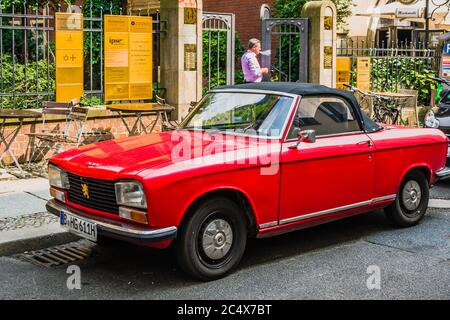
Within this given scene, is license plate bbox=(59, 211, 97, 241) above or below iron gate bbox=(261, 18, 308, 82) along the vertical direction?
below

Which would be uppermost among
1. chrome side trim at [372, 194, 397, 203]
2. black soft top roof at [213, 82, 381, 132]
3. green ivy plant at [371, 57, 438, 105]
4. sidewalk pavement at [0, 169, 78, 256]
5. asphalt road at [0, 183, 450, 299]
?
green ivy plant at [371, 57, 438, 105]

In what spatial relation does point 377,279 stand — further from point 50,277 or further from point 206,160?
point 50,277

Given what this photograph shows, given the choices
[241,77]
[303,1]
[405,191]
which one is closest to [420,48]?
[303,1]

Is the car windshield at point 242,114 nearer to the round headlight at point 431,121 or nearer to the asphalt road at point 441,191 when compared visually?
the asphalt road at point 441,191

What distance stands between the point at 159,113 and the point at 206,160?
6308 millimetres

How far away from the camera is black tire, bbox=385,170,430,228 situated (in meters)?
7.65

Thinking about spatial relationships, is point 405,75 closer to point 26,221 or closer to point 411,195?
point 411,195

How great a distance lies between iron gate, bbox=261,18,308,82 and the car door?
827cm

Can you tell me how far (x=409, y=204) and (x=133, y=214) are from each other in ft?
11.6

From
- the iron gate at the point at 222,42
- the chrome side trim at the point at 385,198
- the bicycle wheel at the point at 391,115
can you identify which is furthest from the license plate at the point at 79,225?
the bicycle wheel at the point at 391,115

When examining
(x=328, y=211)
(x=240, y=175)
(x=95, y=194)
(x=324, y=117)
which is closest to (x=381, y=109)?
(x=324, y=117)

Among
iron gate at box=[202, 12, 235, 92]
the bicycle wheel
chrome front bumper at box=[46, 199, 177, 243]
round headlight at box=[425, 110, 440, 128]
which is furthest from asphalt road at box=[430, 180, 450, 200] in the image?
chrome front bumper at box=[46, 199, 177, 243]

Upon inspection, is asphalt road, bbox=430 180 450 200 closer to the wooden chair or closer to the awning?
the wooden chair

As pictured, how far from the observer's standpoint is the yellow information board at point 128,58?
11.7 metres
